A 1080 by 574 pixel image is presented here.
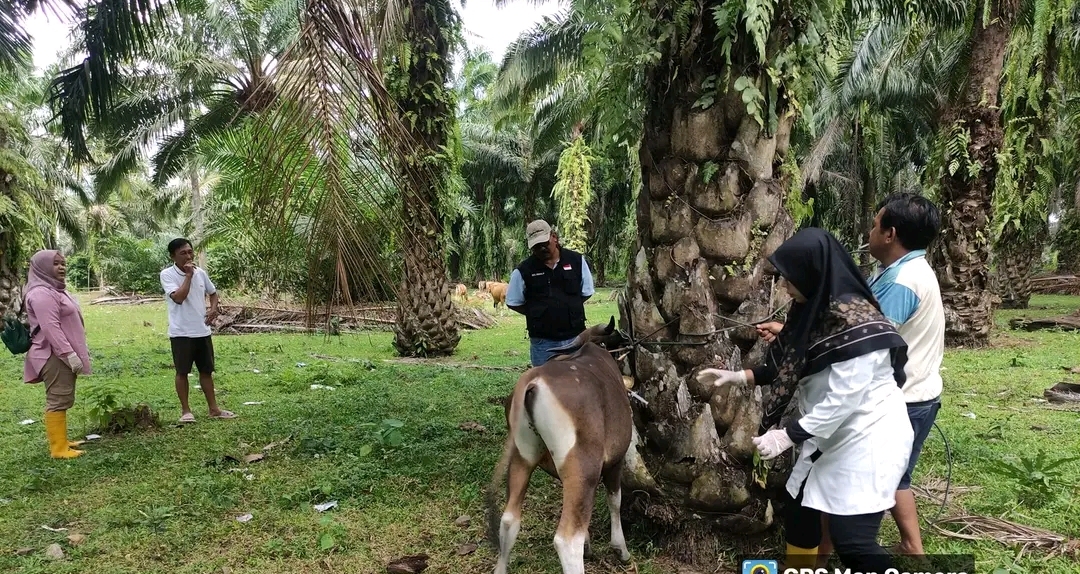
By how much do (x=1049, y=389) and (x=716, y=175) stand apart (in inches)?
224

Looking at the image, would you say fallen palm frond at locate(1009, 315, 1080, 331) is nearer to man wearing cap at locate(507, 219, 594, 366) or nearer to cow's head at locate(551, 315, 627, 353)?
man wearing cap at locate(507, 219, 594, 366)

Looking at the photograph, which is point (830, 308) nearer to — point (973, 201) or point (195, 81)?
point (973, 201)

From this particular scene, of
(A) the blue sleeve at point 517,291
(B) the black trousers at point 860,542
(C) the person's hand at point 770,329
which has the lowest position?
(B) the black trousers at point 860,542

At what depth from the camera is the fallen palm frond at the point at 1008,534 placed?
3.21 meters

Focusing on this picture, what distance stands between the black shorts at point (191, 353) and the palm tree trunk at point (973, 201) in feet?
33.1

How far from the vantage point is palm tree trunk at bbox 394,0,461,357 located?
930 cm

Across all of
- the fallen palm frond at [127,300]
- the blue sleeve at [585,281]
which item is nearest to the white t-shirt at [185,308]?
the blue sleeve at [585,281]

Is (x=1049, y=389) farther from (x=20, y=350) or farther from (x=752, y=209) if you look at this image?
(x=20, y=350)

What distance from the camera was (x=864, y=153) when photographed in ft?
62.2

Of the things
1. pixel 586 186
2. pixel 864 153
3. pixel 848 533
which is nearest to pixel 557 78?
pixel 586 186

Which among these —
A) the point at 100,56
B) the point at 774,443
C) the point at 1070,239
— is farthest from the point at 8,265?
the point at 1070,239

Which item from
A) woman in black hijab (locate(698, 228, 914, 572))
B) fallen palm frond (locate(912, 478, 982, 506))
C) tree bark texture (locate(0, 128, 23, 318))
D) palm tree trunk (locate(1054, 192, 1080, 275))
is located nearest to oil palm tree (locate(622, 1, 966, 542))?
woman in black hijab (locate(698, 228, 914, 572))

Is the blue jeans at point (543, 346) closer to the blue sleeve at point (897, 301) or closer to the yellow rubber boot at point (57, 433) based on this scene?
the blue sleeve at point (897, 301)

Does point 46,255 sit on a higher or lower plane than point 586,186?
lower
